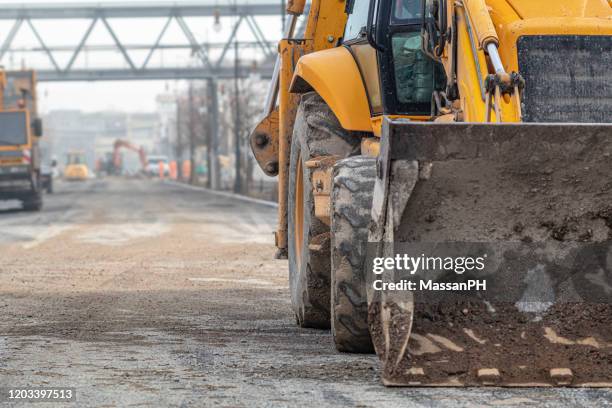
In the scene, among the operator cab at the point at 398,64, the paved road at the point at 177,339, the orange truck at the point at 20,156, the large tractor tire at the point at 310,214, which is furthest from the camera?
the orange truck at the point at 20,156

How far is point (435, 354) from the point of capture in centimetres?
605

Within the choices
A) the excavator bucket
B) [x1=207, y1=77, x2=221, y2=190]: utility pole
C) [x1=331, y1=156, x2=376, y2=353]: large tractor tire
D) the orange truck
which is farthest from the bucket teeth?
[x1=207, y1=77, x2=221, y2=190]: utility pole

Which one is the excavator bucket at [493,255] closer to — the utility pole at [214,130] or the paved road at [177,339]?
the paved road at [177,339]

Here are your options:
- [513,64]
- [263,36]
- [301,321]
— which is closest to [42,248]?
[301,321]

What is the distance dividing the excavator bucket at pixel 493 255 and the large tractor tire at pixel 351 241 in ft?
1.63

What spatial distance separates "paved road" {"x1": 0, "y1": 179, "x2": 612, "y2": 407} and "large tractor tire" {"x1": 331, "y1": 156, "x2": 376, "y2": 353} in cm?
23

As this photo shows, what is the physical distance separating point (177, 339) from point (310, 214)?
3.77 ft

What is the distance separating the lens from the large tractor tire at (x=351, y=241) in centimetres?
678

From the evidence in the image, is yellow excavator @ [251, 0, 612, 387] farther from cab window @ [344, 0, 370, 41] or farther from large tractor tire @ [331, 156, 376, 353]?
cab window @ [344, 0, 370, 41]

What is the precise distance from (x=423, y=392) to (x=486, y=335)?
400mm

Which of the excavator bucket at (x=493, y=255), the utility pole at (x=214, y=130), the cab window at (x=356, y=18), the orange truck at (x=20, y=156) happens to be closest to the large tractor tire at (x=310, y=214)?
the cab window at (x=356, y=18)

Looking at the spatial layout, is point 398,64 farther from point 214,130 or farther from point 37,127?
point 214,130

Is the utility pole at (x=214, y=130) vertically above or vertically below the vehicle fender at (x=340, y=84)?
below

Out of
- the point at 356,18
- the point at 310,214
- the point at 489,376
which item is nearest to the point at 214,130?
the point at 356,18
